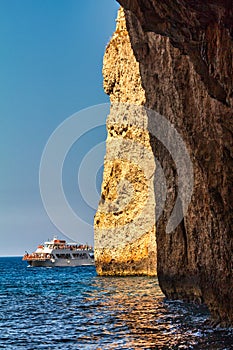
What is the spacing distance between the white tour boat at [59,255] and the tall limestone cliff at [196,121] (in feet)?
232

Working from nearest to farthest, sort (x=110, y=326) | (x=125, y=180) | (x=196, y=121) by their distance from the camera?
(x=196, y=121) < (x=110, y=326) < (x=125, y=180)

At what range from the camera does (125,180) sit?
2114 inches

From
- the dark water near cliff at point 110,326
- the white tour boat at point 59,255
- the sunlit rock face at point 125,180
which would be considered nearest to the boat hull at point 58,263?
the white tour boat at point 59,255

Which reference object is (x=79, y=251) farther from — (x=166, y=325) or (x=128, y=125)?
(x=166, y=325)

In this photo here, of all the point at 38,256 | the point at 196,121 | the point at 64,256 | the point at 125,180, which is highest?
the point at 125,180

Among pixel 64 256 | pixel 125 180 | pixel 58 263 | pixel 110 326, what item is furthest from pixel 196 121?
pixel 64 256

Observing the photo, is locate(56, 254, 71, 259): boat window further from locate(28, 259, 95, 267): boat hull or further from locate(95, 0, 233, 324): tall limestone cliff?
locate(95, 0, 233, 324): tall limestone cliff

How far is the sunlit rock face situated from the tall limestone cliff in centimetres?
2437

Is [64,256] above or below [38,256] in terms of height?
below

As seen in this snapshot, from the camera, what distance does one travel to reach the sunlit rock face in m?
51.7

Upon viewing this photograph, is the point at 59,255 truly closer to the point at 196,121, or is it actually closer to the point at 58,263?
the point at 58,263

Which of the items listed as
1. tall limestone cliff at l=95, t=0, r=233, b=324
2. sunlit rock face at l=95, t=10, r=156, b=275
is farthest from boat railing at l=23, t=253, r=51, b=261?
tall limestone cliff at l=95, t=0, r=233, b=324

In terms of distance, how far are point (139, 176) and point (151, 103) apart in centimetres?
2837

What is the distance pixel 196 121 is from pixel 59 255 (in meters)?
85.0
